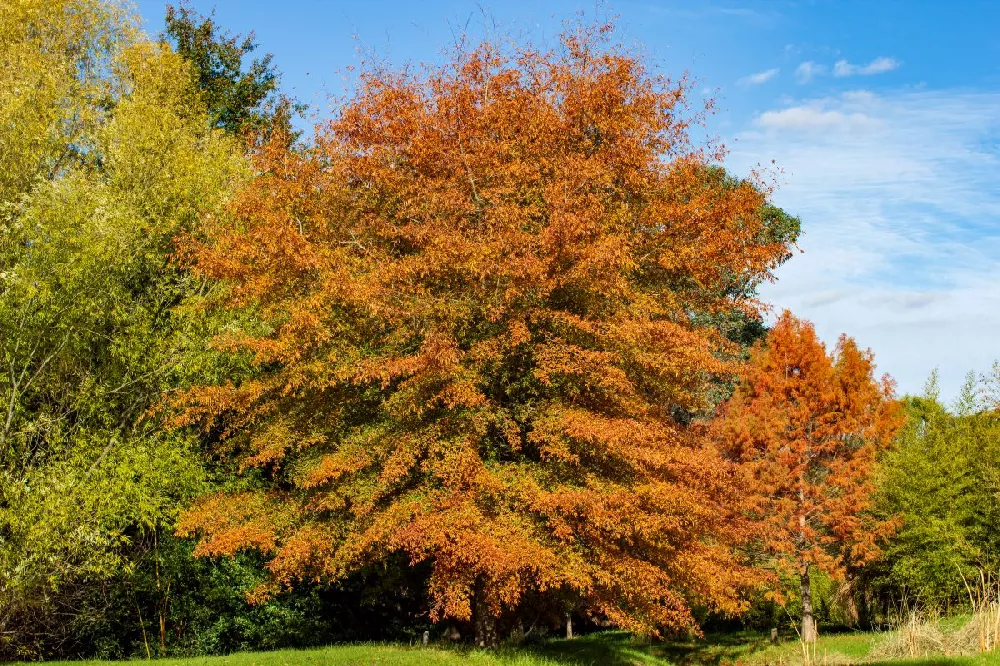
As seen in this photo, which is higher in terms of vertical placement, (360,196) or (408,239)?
(360,196)

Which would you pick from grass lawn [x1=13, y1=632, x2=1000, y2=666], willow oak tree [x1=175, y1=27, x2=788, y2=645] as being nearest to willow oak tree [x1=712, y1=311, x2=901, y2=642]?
grass lawn [x1=13, y1=632, x2=1000, y2=666]

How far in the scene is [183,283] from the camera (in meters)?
21.5

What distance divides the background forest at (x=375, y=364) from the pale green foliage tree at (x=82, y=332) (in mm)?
95

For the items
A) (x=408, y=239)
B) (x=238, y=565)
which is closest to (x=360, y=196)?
(x=408, y=239)

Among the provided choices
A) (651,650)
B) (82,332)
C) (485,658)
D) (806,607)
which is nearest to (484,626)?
(485,658)

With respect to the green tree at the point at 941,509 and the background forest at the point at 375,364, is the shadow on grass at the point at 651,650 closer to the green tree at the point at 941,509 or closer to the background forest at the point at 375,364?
the background forest at the point at 375,364

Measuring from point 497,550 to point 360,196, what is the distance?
840 cm

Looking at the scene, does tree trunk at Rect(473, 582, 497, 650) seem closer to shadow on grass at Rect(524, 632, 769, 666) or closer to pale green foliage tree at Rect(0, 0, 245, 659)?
shadow on grass at Rect(524, 632, 769, 666)

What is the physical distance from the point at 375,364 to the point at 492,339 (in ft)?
7.11

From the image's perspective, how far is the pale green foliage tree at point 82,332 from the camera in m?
16.3

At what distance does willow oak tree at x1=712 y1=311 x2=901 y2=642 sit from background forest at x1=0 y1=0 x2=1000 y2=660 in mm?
9360

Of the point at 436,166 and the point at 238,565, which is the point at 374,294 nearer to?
the point at 436,166

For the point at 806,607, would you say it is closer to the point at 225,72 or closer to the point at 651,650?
the point at 651,650

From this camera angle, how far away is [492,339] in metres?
15.7
